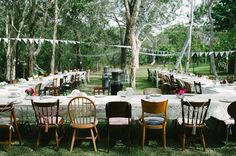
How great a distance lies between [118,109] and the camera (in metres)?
5.56

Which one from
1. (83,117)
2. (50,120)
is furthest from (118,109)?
(50,120)

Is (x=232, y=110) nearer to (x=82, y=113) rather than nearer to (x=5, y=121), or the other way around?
(x=82, y=113)

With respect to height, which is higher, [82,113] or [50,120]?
[82,113]

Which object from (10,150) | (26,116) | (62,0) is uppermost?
(62,0)

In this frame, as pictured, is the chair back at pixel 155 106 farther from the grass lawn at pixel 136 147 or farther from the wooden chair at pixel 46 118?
the wooden chair at pixel 46 118

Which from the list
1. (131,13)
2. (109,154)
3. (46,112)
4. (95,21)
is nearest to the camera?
(109,154)

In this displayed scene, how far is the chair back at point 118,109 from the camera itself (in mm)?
5508

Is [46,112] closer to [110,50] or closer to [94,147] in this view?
[94,147]

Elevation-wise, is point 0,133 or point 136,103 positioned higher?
point 136,103

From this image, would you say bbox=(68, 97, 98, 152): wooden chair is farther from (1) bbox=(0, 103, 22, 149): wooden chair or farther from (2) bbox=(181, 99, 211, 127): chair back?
(2) bbox=(181, 99, 211, 127): chair back

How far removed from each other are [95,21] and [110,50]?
11.9m

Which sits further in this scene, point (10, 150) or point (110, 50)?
point (110, 50)

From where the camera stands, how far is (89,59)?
2958 cm

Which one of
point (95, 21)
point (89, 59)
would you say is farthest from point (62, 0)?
point (89, 59)
